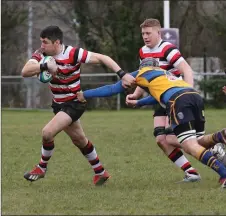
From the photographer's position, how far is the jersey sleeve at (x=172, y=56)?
29.6ft

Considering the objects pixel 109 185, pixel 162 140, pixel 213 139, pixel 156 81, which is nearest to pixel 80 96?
pixel 156 81

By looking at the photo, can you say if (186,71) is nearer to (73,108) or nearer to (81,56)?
(81,56)

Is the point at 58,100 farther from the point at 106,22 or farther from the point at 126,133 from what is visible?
the point at 106,22

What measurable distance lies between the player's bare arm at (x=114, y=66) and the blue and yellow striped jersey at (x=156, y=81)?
0.34 feet

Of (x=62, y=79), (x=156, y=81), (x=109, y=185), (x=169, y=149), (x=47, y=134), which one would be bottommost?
(x=109, y=185)

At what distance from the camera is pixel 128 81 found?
8.09m

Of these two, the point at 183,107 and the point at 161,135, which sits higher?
the point at 183,107

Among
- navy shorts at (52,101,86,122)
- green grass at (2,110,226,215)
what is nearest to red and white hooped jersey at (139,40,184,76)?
navy shorts at (52,101,86,122)

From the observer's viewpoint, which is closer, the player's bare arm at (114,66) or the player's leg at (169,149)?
the player's bare arm at (114,66)

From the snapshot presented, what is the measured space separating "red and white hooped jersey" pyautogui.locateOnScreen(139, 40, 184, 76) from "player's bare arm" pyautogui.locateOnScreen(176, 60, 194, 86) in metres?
0.06

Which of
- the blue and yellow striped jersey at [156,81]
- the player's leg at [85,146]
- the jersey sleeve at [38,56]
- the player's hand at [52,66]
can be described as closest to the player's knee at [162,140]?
the player's leg at [85,146]

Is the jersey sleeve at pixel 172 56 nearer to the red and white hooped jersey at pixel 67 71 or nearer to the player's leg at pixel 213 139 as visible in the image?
the red and white hooped jersey at pixel 67 71

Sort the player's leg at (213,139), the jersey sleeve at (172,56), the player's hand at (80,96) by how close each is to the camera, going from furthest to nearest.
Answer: the jersey sleeve at (172,56) < the player's hand at (80,96) < the player's leg at (213,139)

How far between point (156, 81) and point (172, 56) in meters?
1.07
